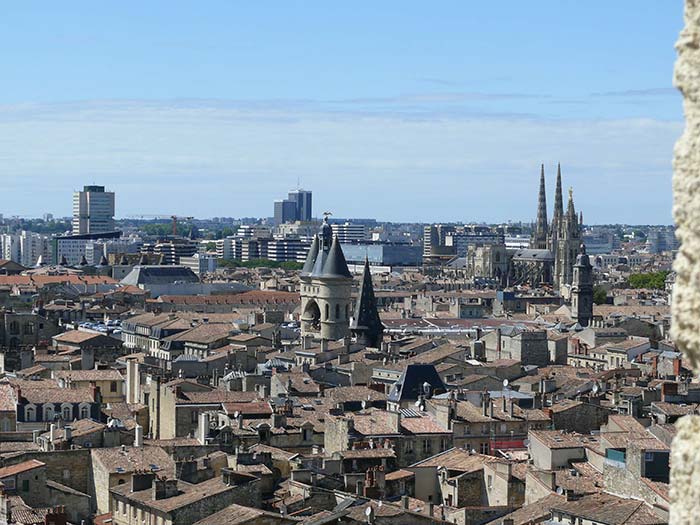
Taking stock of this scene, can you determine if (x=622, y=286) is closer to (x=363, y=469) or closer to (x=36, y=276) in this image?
(x=36, y=276)

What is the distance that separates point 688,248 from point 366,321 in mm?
81357

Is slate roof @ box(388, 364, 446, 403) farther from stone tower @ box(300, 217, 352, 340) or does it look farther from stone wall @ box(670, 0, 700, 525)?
stone wall @ box(670, 0, 700, 525)

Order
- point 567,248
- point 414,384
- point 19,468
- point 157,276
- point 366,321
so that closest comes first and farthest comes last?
point 19,468
point 414,384
point 366,321
point 157,276
point 567,248

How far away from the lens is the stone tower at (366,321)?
3371 inches

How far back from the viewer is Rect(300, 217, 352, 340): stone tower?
294 feet

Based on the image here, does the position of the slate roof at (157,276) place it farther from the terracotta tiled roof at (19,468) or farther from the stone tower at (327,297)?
the terracotta tiled roof at (19,468)

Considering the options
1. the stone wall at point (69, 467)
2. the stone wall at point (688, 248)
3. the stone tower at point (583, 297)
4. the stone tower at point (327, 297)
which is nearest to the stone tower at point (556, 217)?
the stone tower at point (583, 297)

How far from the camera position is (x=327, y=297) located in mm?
89688

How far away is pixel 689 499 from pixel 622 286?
584 feet

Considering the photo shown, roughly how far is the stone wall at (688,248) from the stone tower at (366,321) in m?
79.9

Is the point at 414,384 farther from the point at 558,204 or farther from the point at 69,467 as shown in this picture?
the point at 558,204

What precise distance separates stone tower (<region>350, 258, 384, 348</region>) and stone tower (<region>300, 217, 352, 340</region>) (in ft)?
8.19

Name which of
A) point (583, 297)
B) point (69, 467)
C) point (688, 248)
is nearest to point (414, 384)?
point (69, 467)

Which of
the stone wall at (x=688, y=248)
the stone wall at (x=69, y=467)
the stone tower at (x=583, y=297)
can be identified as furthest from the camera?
the stone tower at (x=583, y=297)
